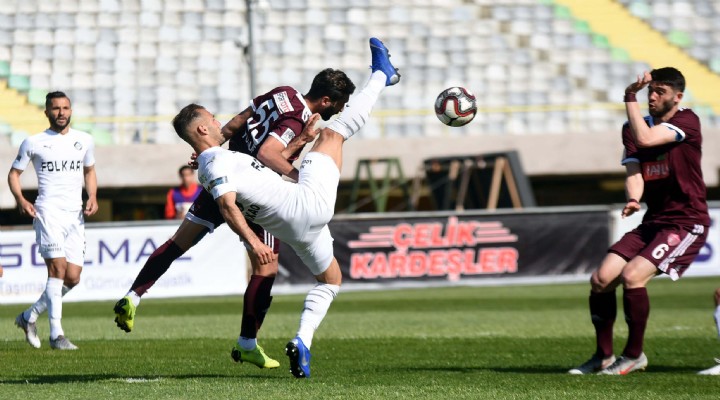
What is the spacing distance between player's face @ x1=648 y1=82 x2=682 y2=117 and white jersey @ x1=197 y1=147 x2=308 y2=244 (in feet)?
7.85

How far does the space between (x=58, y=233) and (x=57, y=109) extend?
1016 mm

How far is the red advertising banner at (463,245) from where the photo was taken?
1825cm

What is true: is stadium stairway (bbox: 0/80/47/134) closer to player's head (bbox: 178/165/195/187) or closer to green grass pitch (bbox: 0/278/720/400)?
player's head (bbox: 178/165/195/187)

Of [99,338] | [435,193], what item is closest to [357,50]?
[435,193]

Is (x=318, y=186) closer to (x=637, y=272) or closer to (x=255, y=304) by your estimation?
(x=255, y=304)

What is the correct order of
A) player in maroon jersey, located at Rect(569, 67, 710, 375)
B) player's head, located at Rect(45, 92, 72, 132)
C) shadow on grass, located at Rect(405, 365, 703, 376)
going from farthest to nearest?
player's head, located at Rect(45, 92, 72, 132)
shadow on grass, located at Rect(405, 365, 703, 376)
player in maroon jersey, located at Rect(569, 67, 710, 375)

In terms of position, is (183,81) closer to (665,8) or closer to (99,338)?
(665,8)

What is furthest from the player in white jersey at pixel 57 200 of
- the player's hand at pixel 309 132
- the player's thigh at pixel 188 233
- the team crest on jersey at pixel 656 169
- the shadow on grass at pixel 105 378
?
the team crest on jersey at pixel 656 169

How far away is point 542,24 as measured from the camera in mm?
29375

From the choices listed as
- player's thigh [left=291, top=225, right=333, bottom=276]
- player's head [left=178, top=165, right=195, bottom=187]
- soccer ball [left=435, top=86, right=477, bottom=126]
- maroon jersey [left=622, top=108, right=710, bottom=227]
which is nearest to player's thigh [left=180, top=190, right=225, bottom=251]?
player's thigh [left=291, top=225, right=333, bottom=276]

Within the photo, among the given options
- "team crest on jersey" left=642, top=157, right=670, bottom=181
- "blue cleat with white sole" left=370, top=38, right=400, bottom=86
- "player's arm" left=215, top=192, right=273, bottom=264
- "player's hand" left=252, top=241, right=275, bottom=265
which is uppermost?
"blue cleat with white sole" left=370, top=38, right=400, bottom=86

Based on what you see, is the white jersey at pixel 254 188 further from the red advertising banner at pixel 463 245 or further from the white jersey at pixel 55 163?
the red advertising banner at pixel 463 245

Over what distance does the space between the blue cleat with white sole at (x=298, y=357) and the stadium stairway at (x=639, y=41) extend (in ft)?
76.6

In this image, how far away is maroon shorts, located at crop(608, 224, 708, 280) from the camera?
23.7 ft
